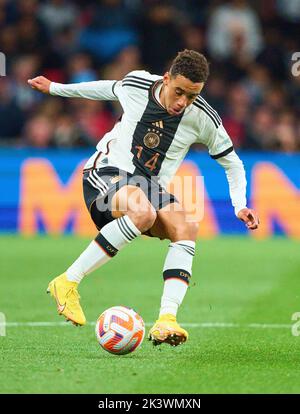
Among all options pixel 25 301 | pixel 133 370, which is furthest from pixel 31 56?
pixel 133 370

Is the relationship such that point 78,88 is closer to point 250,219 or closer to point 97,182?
point 97,182

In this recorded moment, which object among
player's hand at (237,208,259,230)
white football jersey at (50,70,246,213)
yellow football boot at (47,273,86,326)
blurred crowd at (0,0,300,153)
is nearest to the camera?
yellow football boot at (47,273,86,326)

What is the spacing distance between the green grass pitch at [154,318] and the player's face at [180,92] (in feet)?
5.18

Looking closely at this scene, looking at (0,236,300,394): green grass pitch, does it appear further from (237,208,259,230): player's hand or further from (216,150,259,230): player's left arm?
(216,150,259,230): player's left arm

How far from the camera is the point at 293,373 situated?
19.5ft

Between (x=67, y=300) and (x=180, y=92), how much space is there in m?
1.51

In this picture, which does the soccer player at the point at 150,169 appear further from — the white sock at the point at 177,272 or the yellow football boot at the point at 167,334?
the yellow football boot at the point at 167,334

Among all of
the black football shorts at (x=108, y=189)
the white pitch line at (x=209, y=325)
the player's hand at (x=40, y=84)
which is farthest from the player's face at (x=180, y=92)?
the white pitch line at (x=209, y=325)

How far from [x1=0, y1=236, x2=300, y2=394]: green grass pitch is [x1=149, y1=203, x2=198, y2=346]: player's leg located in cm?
33

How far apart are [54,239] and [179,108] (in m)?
7.84

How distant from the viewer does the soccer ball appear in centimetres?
644

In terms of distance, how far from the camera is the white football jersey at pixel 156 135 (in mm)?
7160

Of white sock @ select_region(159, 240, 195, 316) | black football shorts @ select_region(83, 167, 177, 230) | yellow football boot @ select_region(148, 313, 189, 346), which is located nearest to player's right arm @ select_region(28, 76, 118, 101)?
black football shorts @ select_region(83, 167, 177, 230)
